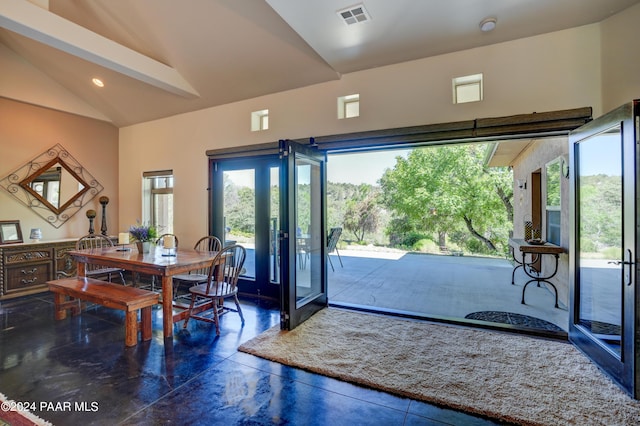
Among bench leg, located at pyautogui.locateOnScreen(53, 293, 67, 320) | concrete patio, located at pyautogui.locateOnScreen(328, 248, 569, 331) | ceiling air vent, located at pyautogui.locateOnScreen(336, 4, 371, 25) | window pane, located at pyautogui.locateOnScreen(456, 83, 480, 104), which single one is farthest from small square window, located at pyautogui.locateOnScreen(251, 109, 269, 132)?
bench leg, located at pyautogui.locateOnScreen(53, 293, 67, 320)

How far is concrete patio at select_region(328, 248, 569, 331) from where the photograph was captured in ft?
13.4

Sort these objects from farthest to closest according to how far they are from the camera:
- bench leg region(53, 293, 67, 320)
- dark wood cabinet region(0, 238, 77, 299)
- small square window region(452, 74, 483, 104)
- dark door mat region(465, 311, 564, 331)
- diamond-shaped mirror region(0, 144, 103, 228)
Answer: diamond-shaped mirror region(0, 144, 103, 228) → dark wood cabinet region(0, 238, 77, 299) → bench leg region(53, 293, 67, 320) → dark door mat region(465, 311, 564, 331) → small square window region(452, 74, 483, 104)

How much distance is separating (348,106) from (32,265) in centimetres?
541

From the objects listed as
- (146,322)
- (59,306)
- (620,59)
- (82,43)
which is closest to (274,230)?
(146,322)

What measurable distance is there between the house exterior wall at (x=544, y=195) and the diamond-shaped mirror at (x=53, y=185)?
798 cm

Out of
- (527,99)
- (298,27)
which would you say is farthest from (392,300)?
(298,27)

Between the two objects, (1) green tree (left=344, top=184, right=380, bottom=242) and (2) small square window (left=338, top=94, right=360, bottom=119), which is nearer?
(2) small square window (left=338, top=94, right=360, bottom=119)

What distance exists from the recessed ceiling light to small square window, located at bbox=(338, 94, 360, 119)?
1505mm

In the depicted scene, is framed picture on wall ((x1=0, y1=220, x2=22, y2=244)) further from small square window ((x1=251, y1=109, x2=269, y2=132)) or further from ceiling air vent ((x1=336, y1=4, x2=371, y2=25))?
ceiling air vent ((x1=336, y1=4, x2=371, y2=25))

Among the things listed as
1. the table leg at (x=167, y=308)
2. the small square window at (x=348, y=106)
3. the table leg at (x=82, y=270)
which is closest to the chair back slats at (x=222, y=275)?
the table leg at (x=167, y=308)

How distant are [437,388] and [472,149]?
11163 mm

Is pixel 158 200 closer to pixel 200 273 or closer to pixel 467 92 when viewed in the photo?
pixel 200 273

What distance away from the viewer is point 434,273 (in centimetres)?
634

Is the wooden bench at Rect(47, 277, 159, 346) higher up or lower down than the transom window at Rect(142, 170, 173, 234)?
lower down
